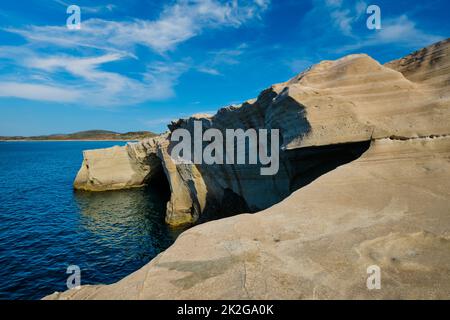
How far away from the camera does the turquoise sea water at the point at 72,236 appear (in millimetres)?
16641

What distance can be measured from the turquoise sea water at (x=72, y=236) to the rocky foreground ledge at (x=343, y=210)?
38.2 ft

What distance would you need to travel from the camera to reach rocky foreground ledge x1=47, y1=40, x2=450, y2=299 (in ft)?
16.0

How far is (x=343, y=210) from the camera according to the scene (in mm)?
7379

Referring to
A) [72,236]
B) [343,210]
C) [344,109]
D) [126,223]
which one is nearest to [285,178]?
[344,109]

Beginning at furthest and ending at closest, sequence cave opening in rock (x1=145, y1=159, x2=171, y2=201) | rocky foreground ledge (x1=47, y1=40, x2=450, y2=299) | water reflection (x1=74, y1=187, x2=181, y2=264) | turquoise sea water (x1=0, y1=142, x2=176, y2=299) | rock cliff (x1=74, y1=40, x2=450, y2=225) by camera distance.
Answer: cave opening in rock (x1=145, y1=159, x2=171, y2=201) → water reflection (x1=74, y1=187, x2=181, y2=264) → turquoise sea water (x1=0, y1=142, x2=176, y2=299) → rock cliff (x1=74, y1=40, x2=450, y2=225) → rocky foreground ledge (x1=47, y1=40, x2=450, y2=299)

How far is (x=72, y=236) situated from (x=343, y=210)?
22.0 meters

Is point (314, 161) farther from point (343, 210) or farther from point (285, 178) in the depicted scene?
point (343, 210)

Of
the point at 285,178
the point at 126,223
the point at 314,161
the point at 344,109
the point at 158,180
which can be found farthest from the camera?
the point at 158,180

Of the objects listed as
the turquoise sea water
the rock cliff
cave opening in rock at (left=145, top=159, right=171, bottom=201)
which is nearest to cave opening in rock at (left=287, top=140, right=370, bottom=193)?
the rock cliff

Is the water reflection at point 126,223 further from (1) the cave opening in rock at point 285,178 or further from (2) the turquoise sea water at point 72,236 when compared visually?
(1) the cave opening in rock at point 285,178

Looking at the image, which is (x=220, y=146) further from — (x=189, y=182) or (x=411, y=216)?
(x=411, y=216)

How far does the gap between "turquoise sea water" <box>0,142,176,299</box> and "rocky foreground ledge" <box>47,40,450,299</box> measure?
11648mm

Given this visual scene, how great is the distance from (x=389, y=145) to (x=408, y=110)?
5.45ft

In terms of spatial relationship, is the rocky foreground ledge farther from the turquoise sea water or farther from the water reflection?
the turquoise sea water
